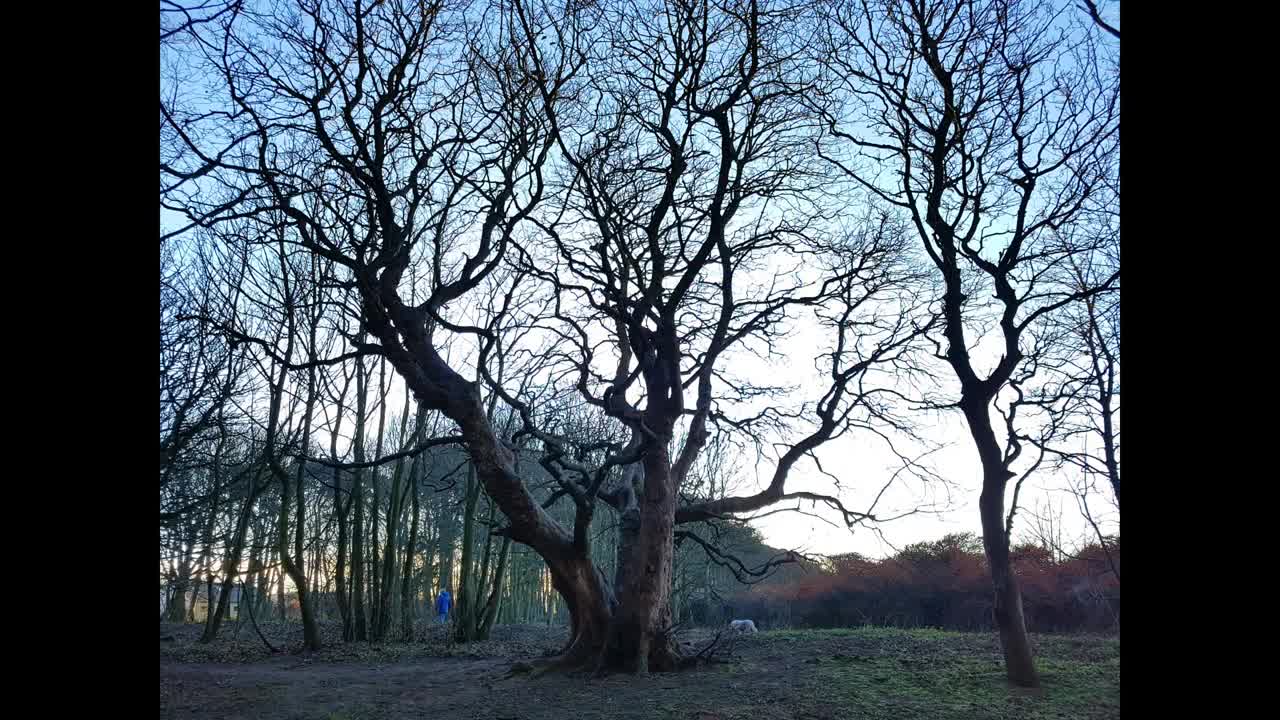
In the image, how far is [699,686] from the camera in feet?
30.2

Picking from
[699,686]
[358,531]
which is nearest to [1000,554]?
[699,686]

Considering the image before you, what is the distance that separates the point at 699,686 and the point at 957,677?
269cm

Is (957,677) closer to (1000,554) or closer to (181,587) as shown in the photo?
(1000,554)

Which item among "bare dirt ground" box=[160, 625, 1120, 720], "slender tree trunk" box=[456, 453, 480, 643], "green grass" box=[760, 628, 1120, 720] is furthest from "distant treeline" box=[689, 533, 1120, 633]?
"slender tree trunk" box=[456, 453, 480, 643]

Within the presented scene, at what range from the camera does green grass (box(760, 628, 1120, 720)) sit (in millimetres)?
7652

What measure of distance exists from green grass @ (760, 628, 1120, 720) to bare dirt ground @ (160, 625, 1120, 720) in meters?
0.02

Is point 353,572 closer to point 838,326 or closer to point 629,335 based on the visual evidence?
point 629,335

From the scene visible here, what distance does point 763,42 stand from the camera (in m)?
8.70

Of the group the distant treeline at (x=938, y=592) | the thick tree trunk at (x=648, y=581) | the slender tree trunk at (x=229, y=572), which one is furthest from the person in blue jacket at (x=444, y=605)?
the thick tree trunk at (x=648, y=581)

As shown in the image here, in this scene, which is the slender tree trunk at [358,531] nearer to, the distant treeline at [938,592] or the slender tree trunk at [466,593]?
the slender tree trunk at [466,593]

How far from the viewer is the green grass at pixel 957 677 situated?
7.65m
